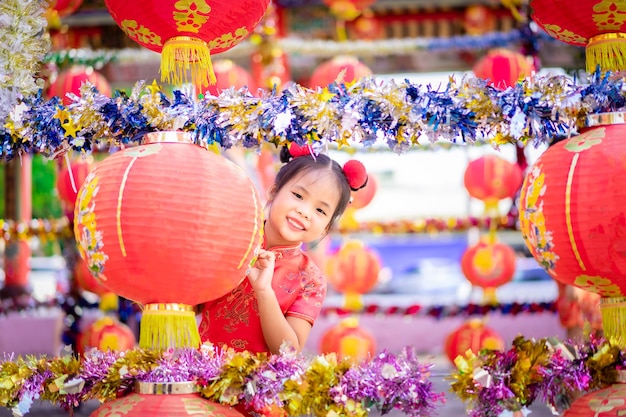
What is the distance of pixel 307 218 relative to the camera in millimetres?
1625

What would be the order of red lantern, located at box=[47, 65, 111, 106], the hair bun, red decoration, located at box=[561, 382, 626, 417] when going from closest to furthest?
red decoration, located at box=[561, 382, 626, 417] < the hair bun < red lantern, located at box=[47, 65, 111, 106]

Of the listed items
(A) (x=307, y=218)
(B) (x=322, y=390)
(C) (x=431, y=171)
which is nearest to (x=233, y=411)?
(B) (x=322, y=390)

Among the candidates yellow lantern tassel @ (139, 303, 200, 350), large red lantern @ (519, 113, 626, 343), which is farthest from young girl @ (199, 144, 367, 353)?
large red lantern @ (519, 113, 626, 343)

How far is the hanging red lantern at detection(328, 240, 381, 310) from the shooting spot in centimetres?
368

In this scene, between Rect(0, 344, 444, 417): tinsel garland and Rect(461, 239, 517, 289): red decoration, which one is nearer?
Rect(0, 344, 444, 417): tinsel garland

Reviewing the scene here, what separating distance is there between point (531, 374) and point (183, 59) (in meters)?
0.85

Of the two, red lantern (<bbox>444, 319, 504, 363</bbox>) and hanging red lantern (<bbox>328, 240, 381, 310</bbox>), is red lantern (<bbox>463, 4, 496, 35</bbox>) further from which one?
red lantern (<bbox>444, 319, 504, 363</bbox>)

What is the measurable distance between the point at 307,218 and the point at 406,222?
90.9 inches

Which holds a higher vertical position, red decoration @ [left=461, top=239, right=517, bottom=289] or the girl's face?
the girl's face

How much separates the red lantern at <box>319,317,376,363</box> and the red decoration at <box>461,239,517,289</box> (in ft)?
1.86

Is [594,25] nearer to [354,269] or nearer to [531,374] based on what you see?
[531,374]

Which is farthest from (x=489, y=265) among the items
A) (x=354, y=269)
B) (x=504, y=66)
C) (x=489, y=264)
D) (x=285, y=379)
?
(x=285, y=379)

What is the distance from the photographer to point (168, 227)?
126cm

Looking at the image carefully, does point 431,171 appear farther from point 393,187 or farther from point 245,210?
point 245,210
